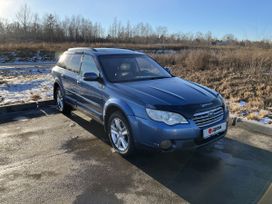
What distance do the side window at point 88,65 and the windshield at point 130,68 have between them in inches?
6.7

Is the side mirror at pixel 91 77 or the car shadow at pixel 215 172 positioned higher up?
the side mirror at pixel 91 77

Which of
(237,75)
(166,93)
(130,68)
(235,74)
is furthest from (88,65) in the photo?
(235,74)

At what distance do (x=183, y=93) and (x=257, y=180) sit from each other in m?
1.59

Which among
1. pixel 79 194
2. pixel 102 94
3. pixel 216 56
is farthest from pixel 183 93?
pixel 216 56

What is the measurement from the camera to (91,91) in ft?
16.7

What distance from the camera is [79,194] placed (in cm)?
339

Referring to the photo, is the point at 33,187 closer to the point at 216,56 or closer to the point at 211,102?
the point at 211,102

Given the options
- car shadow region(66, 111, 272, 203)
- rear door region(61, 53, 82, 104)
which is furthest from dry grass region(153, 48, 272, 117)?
rear door region(61, 53, 82, 104)

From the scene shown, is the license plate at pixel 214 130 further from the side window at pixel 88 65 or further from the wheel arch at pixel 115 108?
the side window at pixel 88 65

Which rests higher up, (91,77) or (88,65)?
(88,65)

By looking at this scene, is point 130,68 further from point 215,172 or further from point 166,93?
point 215,172

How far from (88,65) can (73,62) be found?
870 millimetres

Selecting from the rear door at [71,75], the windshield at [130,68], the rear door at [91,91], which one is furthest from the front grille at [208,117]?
the rear door at [71,75]

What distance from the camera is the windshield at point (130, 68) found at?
16.1 ft
